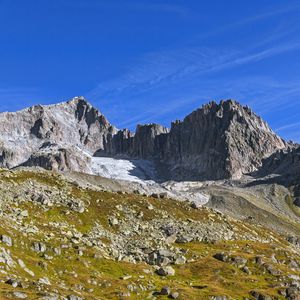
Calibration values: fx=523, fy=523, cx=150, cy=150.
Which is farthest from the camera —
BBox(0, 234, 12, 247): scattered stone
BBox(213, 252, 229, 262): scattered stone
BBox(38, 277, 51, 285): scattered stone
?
BBox(213, 252, 229, 262): scattered stone

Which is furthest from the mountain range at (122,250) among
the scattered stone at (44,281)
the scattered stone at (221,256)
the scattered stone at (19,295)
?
the scattered stone at (44,281)

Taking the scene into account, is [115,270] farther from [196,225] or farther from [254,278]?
[196,225]

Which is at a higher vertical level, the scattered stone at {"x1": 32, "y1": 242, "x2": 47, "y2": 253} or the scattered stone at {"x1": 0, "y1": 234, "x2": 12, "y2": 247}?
the scattered stone at {"x1": 0, "y1": 234, "x2": 12, "y2": 247}

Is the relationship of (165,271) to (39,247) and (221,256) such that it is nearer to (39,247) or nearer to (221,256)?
(221,256)

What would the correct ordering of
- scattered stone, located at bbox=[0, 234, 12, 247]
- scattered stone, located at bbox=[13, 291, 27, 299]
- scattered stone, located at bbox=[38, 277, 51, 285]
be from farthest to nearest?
1. scattered stone, located at bbox=[0, 234, 12, 247]
2. scattered stone, located at bbox=[38, 277, 51, 285]
3. scattered stone, located at bbox=[13, 291, 27, 299]

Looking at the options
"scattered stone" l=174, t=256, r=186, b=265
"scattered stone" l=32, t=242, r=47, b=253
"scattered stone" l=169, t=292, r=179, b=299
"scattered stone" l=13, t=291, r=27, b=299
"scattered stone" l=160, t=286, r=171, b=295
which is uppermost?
"scattered stone" l=32, t=242, r=47, b=253

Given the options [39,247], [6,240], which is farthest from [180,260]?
[6,240]

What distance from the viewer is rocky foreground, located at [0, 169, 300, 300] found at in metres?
79.6

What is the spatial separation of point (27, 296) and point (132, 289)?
25563mm

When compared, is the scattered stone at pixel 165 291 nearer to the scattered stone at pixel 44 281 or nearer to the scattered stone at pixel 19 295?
the scattered stone at pixel 44 281

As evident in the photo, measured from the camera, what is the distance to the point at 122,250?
4203 inches

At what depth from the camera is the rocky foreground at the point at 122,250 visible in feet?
261

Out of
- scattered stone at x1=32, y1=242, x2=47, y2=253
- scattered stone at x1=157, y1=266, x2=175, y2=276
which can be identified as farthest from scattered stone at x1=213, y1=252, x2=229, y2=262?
scattered stone at x1=32, y1=242, x2=47, y2=253

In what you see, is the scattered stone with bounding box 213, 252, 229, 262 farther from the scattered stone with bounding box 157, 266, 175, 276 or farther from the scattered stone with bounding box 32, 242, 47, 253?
the scattered stone with bounding box 32, 242, 47, 253
